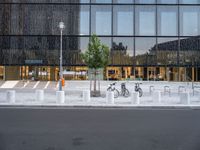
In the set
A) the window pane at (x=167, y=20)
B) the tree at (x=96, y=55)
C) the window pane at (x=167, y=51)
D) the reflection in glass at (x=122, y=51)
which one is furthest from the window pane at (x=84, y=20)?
the tree at (x=96, y=55)

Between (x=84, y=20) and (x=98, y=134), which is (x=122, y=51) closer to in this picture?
(x=84, y=20)

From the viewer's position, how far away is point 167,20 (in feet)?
142

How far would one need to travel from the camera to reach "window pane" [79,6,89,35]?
42719 millimetres

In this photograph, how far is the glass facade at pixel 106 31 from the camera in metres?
42.6

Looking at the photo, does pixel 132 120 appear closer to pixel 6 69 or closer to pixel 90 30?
pixel 90 30

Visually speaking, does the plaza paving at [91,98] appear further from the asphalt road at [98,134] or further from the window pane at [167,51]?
the asphalt road at [98,134]

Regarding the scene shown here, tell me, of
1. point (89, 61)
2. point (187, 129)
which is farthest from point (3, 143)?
point (89, 61)

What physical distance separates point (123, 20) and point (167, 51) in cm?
702

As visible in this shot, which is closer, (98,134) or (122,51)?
(98,134)

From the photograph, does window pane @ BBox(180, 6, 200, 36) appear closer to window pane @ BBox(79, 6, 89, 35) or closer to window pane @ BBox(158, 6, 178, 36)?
window pane @ BBox(158, 6, 178, 36)

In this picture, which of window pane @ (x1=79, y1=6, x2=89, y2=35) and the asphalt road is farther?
window pane @ (x1=79, y1=6, x2=89, y2=35)

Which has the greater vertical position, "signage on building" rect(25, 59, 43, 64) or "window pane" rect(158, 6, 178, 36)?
"window pane" rect(158, 6, 178, 36)

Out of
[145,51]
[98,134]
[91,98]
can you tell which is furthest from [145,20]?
[98,134]

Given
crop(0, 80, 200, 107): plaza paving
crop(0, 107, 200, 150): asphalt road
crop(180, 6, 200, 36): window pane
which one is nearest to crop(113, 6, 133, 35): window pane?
crop(180, 6, 200, 36): window pane
